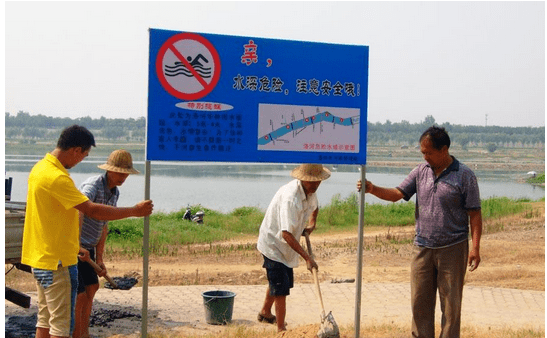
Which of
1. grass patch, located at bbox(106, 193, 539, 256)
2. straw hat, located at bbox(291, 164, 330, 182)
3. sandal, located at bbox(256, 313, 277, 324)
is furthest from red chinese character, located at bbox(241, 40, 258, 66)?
grass patch, located at bbox(106, 193, 539, 256)

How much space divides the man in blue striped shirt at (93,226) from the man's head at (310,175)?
1.42 m

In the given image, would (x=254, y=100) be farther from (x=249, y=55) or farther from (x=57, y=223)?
(x=57, y=223)

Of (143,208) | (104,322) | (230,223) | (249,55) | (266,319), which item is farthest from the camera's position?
→ (230,223)

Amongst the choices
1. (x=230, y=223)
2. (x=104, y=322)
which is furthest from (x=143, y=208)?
(x=230, y=223)

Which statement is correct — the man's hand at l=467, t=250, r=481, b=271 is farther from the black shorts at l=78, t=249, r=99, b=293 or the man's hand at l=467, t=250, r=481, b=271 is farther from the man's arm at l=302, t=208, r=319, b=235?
the black shorts at l=78, t=249, r=99, b=293

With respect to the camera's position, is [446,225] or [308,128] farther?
[308,128]

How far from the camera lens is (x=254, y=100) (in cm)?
532

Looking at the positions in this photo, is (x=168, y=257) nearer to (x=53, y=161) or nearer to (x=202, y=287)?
(x=202, y=287)

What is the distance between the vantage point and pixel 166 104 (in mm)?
5031

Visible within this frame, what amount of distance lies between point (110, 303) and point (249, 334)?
2335 mm

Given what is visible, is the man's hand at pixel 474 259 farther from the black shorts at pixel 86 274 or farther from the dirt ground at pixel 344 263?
the dirt ground at pixel 344 263

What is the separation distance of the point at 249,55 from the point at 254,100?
35 centimetres

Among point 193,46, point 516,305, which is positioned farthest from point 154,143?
point 516,305

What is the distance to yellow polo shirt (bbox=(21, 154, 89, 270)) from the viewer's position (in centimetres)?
434
